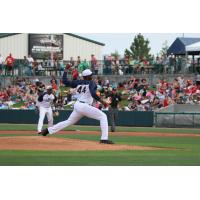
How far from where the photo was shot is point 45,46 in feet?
174

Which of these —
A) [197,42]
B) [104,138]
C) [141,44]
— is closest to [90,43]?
[197,42]

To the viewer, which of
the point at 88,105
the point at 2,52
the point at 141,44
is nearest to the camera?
the point at 88,105

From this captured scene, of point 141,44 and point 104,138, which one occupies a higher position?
point 141,44

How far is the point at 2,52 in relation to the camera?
4803cm

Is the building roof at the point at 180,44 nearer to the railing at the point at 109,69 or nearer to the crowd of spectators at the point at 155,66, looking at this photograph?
the crowd of spectators at the point at 155,66

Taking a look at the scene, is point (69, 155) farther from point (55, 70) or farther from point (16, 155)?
point (55, 70)

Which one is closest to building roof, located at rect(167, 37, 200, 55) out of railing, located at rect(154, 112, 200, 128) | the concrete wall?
railing, located at rect(154, 112, 200, 128)

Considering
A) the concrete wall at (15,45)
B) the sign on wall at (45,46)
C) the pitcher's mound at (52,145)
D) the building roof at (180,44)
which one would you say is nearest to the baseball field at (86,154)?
the pitcher's mound at (52,145)

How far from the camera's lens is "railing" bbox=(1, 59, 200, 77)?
130 feet

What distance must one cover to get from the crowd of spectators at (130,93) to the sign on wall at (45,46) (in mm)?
11215

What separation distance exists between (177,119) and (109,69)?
8.78m

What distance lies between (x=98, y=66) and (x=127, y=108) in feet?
22.0

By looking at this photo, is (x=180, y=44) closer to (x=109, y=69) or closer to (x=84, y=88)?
(x=109, y=69)

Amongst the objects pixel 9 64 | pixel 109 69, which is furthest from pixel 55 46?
pixel 109 69
